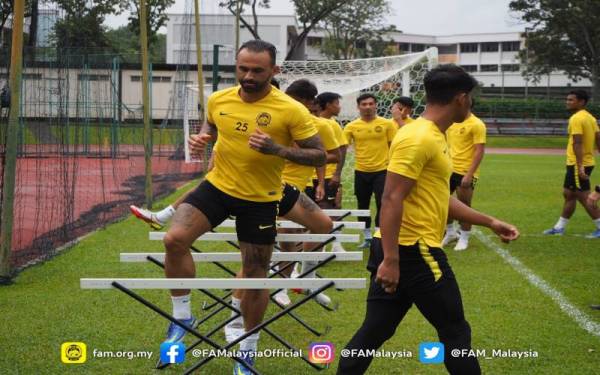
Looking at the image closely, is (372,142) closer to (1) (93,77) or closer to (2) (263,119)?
(2) (263,119)

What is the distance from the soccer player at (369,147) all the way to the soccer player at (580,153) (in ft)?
9.23

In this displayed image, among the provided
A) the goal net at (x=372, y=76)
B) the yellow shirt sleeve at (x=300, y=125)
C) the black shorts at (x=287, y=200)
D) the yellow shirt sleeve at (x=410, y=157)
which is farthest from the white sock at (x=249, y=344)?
the goal net at (x=372, y=76)

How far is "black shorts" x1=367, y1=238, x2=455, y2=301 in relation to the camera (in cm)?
434

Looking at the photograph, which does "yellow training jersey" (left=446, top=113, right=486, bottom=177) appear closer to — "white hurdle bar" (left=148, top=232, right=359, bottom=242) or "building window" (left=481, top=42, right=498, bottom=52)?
"white hurdle bar" (left=148, top=232, right=359, bottom=242)

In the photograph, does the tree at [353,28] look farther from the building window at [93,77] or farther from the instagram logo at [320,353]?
the instagram logo at [320,353]

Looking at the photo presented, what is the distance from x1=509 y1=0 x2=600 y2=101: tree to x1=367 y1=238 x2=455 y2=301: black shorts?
54.2 meters

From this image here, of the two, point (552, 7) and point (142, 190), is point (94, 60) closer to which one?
point (142, 190)

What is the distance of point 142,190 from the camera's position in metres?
18.7

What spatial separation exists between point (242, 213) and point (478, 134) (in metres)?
6.16

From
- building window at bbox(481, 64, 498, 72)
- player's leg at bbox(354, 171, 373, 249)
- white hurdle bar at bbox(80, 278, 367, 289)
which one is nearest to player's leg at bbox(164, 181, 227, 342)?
white hurdle bar at bbox(80, 278, 367, 289)

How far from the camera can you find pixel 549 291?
329 inches

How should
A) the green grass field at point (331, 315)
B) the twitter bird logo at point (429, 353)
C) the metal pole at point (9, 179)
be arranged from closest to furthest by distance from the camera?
the twitter bird logo at point (429, 353), the green grass field at point (331, 315), the metal pole at point (9, 179)

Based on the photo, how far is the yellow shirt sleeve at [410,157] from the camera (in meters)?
4.18

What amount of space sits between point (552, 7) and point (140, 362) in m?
55.7
